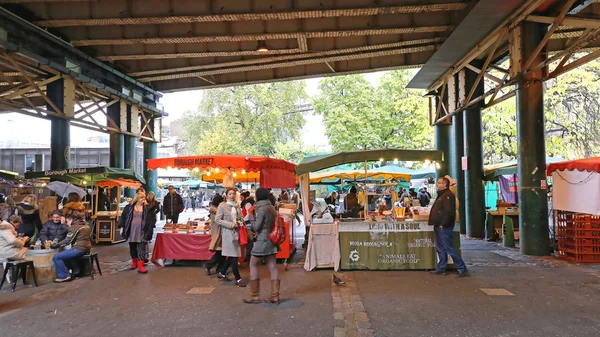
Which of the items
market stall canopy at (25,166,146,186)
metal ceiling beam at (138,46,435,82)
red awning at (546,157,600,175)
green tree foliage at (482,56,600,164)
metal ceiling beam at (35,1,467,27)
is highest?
metal ceiling beam at (138,46,435,82)

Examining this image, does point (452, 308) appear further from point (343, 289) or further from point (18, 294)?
point (18, 294)

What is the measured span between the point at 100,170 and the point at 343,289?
8994mm

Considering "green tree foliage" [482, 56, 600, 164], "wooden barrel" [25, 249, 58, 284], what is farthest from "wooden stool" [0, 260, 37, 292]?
"green tree foliage" [482, 56, 600, 164]

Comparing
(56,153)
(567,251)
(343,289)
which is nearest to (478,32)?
(567,251)

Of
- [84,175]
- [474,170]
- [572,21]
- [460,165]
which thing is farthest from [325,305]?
[460,165]

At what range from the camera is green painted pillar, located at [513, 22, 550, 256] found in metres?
9.75

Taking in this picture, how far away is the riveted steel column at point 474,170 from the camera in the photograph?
517 inches

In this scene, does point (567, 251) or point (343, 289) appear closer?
point (343, 289)

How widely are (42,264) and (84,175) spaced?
526 centimetres

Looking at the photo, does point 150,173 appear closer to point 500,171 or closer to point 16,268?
point 16,268

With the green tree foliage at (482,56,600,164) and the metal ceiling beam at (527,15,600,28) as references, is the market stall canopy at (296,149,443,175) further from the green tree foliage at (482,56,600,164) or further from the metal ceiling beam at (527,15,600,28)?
the green tree foliage at (482,56,600,164)

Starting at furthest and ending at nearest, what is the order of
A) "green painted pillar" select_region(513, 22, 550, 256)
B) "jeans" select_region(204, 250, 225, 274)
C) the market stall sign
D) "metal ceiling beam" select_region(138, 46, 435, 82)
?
"metal ceiling beam" select_region(138, 46, 435, 82) < "green painted pillar" select_region(513, 22, 550, 256) < the market stall sign < "jeans" select_region(204, 250, 225, 274)

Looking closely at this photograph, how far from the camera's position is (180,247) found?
941 centimetres

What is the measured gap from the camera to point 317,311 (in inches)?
227
